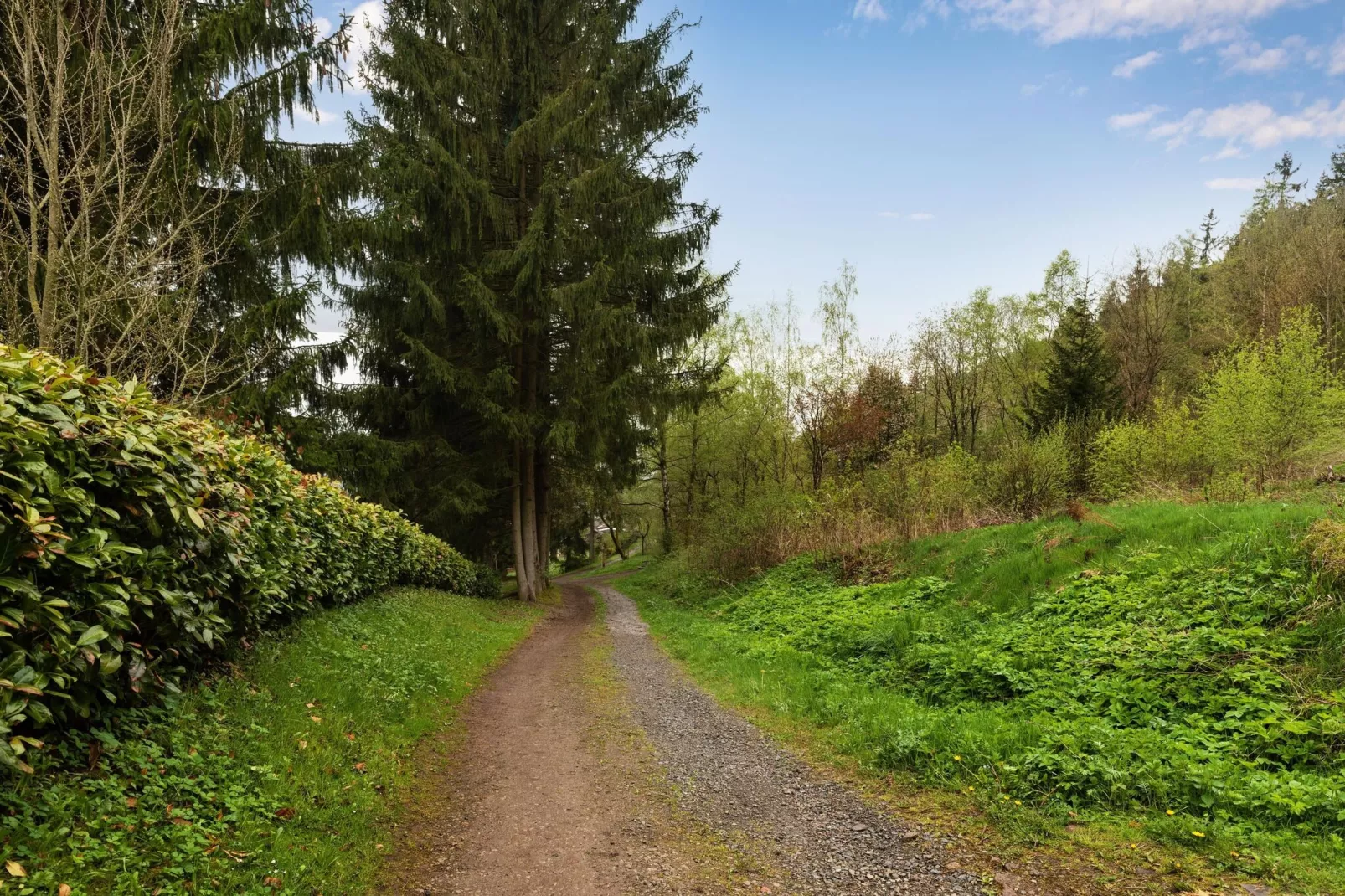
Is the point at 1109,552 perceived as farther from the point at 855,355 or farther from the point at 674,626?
the point at 855,355

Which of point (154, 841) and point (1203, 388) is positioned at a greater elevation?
point (1203, 388)

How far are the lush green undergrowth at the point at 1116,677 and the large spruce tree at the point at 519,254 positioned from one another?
9.15 m

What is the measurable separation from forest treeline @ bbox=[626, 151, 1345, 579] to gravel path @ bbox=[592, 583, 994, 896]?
8719mm

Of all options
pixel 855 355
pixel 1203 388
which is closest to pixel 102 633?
pixel 1203 388

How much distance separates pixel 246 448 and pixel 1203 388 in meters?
20.1

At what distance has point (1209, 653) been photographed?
5.69 metres

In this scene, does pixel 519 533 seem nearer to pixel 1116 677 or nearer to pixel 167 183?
pixel 167 183

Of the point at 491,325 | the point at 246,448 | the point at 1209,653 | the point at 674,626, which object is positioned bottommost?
the point at 674,626

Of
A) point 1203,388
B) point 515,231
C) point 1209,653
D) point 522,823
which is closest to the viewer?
point 522,823

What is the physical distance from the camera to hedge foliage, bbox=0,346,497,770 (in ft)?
8.78

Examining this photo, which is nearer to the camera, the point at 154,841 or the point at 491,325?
the point at 154,841

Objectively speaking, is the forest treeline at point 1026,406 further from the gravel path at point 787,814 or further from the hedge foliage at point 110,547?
the hedge foliage at point 110,547

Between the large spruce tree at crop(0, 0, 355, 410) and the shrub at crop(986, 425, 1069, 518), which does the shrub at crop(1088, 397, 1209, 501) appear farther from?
the large spruce tree at crop(0, 0, 355, 410)

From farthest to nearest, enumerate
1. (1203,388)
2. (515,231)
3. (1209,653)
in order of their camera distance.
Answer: (515,231) < (1203,388) < (1209,653)
